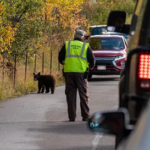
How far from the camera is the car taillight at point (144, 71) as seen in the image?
433 centimetres

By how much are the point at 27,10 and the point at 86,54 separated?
818cm

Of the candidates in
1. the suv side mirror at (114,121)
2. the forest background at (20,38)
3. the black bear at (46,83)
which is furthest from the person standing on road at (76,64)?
the suv side mirror at (114,121)

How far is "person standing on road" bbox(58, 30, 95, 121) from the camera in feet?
38.7

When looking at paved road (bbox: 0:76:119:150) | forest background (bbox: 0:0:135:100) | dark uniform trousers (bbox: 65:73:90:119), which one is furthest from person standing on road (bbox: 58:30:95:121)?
forest background (bbox: 0:0:135:100)

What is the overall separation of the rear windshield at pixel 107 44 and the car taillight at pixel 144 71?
21083 millimetres

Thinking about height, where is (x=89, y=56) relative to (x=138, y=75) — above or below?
below

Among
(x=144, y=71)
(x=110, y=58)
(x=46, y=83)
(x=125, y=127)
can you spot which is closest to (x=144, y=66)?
(x=144, y=71)

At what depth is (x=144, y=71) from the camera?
4.39 meters

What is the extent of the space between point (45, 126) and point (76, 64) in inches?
55.1

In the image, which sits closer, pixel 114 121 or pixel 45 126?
pixel 114 121

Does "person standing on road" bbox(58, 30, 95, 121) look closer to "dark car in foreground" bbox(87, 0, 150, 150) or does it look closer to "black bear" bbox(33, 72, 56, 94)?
"black bear" bbox(33, 72, 56, 94)

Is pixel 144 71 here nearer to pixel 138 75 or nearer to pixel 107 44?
pixel 138 75

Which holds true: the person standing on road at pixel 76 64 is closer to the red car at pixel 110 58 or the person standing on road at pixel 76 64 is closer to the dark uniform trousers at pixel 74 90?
the dark uniform trousers at pixel 74 90

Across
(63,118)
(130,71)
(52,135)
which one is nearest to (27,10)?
(63,118)
